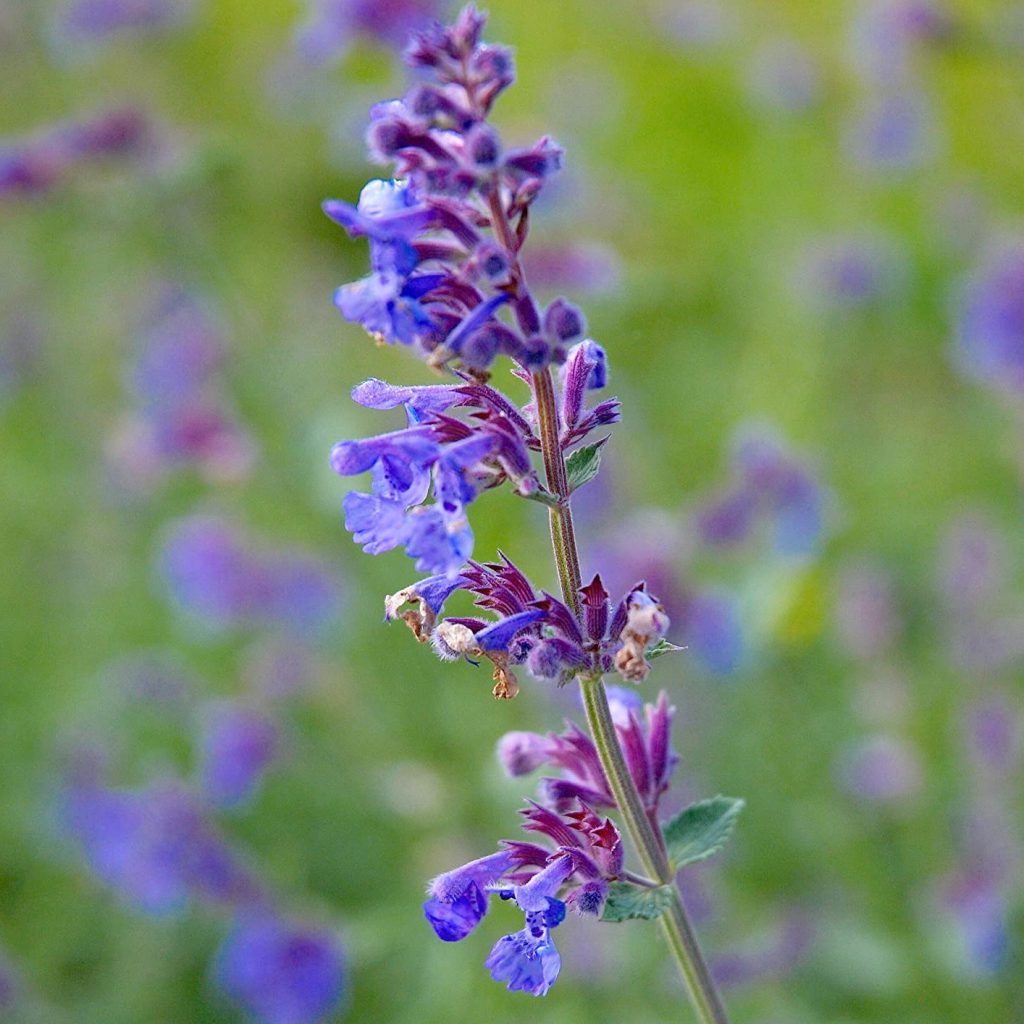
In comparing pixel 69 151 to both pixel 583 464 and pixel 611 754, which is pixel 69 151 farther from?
pixel 611 754

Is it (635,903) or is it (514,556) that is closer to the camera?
(635,903)

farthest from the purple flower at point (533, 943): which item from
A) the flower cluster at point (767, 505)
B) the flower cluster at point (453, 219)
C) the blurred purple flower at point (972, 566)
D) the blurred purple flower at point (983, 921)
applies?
the blurred purple flower at point (972, 566)

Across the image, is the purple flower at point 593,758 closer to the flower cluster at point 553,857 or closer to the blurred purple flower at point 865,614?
the flower cluster at point 553,857

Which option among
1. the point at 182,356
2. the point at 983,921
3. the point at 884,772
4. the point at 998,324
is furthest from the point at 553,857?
the point at 998,324

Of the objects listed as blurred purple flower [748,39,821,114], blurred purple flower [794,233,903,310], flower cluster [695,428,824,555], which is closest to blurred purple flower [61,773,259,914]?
flower cluster [695,428,824,555]

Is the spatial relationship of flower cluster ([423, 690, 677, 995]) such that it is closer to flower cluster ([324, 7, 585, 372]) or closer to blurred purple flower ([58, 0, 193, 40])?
flower cluster ([324, 7, 585, 372])

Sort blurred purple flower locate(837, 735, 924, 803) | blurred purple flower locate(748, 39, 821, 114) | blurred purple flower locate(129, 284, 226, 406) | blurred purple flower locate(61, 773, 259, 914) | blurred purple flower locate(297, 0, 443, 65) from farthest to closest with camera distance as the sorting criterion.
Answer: blurred purple flower locate(748, 39, 821, 114) < blurred purple flower locate(129, 284, 226, 406) < blurred purple flower locate(297, 0, 443, 65) < blurred purple flower locate(837, 735, 924, 803) < blurred purple flower locate(61, 773, 259, 914)

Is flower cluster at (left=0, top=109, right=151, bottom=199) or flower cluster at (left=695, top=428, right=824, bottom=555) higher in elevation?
flower cluster at (left=0, top=109, right=151, bottom=199)
